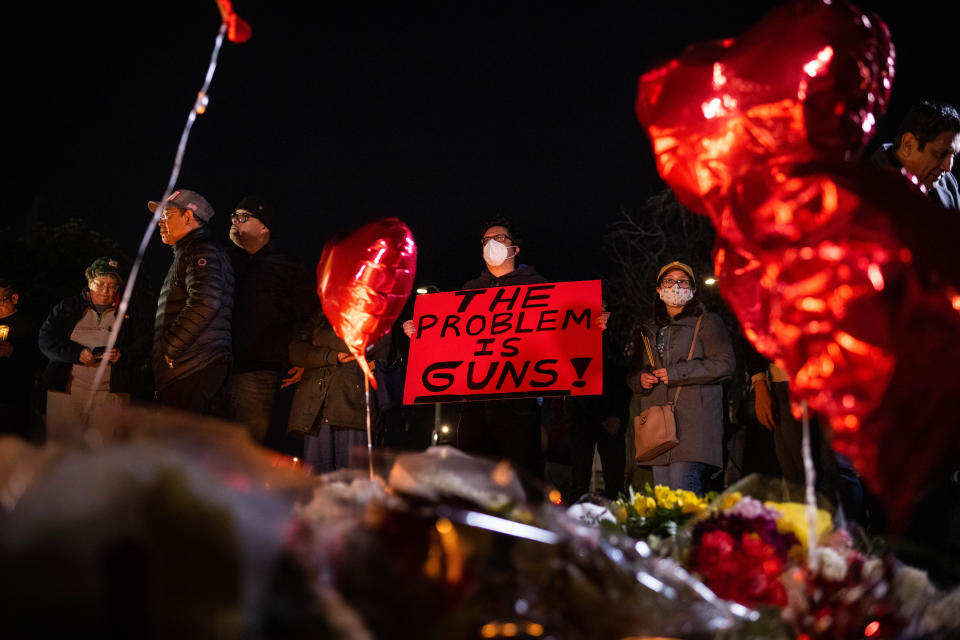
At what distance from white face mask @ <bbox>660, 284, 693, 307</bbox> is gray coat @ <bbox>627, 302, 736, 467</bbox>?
2.5 inches

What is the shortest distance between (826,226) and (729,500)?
1.16 m

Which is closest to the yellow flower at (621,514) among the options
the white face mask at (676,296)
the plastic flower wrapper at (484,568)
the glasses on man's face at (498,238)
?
the plastic flower wrapper at (484,568)

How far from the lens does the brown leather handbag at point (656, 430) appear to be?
548 centimetres

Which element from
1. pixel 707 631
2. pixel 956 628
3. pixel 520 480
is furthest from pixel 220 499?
pixel 956 628

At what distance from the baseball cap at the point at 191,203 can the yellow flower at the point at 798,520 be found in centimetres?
471

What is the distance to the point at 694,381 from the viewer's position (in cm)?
561

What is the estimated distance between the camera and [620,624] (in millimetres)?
1925

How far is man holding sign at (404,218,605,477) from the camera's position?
20.0ft

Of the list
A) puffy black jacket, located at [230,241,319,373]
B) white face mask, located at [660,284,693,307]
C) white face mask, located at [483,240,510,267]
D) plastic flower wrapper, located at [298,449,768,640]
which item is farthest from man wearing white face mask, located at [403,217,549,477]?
plastic flower wrapper, located at [298,449,768,640]

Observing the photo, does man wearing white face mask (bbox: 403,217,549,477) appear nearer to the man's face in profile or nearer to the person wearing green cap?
the person wearing green cap

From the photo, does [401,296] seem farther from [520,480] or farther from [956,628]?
[956,628]

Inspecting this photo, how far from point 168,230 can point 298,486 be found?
488 centimetres

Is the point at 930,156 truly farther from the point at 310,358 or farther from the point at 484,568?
the point at 310,358

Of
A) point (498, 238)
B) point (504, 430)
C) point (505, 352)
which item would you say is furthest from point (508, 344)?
point (498, 238)
